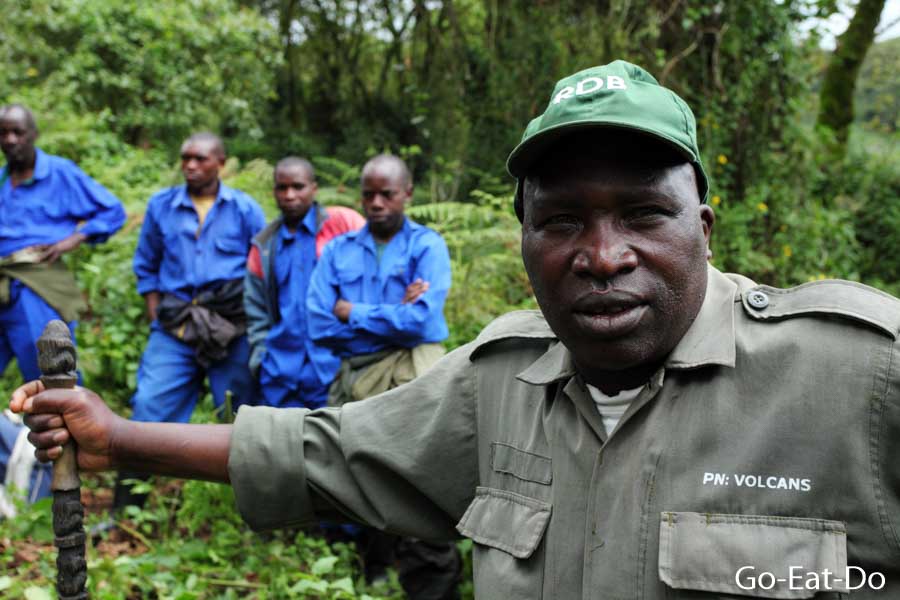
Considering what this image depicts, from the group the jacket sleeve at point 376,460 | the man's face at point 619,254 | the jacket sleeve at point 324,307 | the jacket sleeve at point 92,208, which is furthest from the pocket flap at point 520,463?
the jacket sleeve at point 92,208

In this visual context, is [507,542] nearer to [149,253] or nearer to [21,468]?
[21,468]

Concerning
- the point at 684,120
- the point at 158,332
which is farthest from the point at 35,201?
the point at 684,120

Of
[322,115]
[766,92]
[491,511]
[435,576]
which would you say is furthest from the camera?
[322,115]

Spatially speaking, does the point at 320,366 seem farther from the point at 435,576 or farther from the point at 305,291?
the point at 435,576

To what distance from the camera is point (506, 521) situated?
1736 mm

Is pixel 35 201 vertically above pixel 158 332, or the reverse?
pixel 35 201

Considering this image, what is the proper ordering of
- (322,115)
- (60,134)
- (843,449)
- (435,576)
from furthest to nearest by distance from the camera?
(322,115) → (60,134) → (435,576) → (843,449)

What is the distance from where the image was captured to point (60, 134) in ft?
34.7

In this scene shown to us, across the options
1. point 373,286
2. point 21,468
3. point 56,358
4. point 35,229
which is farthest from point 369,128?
point 56,358

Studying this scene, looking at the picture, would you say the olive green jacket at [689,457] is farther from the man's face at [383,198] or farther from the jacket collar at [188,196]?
the jacket collar at [188,196]

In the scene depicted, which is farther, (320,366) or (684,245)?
(320,366)

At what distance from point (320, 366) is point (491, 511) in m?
2.83

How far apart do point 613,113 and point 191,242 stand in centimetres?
397

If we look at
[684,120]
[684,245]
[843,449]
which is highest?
[684,120]
